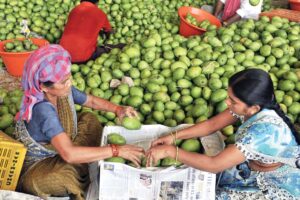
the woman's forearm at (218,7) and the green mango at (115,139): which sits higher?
the green mango at (115,139)

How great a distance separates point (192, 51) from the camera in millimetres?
3824

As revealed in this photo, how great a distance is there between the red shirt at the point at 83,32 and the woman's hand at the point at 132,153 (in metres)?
2.40

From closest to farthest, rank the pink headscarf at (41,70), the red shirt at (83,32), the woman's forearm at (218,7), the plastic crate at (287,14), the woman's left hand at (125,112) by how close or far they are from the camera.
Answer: the pink headscarf at (41,70), the woman's left hand at (125,112), the red shirt at (83,32), the plastic crate at (287,14), the woman's forearm at (218,7)

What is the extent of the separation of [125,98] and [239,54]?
1.32 metres

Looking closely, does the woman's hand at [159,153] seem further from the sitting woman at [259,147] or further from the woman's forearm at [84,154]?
the woman's forearm at [84,154]

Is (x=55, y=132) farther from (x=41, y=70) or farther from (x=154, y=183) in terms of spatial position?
(x=154, y=183)

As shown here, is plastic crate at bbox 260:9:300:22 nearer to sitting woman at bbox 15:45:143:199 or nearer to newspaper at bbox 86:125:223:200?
sitting woman at bbox 15:45:143:199

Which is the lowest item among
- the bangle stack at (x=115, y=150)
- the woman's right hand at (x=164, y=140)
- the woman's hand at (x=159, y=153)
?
the woman's right hand at (x=164, y=140)

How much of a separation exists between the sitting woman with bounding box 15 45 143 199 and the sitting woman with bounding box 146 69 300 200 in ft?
1.27

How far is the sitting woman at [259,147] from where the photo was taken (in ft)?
6.61

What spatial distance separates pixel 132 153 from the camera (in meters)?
2.23

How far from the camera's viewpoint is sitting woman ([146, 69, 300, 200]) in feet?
6.61

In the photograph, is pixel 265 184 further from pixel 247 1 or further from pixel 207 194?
pixel 247 1

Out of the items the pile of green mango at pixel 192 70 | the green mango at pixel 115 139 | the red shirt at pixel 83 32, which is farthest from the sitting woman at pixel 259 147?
the red shirt at pixel 83 32
